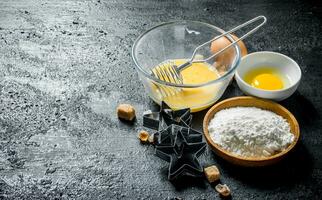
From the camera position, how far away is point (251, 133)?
0.95 m

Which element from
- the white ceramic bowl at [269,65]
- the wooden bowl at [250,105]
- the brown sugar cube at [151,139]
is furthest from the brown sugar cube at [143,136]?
the white ceramic bowl at [269,65]

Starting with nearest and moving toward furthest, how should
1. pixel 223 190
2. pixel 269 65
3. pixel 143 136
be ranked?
pixel 223 190 → pixel 143 136 → pixel 269 65

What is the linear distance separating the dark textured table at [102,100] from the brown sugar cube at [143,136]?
0.05 ft

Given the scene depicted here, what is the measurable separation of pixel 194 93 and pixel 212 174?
19 centimetres

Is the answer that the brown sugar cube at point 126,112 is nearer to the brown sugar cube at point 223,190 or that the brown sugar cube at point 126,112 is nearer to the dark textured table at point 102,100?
the dark textured table at point 102,100

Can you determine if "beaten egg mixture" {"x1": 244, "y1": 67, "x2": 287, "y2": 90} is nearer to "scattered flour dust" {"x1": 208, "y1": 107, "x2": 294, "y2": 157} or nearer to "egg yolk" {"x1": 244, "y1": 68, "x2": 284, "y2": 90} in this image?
"egg yolk" {"x1": 244, "y1": 68, "x2": 284, "y2": 90}

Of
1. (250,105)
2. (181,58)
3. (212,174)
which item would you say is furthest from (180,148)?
(181,58)

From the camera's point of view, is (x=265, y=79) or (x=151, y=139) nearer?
(x=151, y=139)

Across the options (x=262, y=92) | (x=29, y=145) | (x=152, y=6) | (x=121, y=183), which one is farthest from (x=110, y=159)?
(x=152, y=6)

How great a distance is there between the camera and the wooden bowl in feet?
3.05

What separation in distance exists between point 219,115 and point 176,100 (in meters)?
0.10

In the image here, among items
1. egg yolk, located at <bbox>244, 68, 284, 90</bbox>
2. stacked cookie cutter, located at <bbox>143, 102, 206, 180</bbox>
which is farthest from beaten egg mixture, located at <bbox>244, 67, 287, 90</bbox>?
stacked cookie cutter, located at <bbox>143, 102, 206, 180</bbox>

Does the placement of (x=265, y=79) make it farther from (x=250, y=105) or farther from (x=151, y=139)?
(x=151, y=139)

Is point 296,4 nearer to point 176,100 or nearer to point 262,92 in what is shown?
point 262,92
